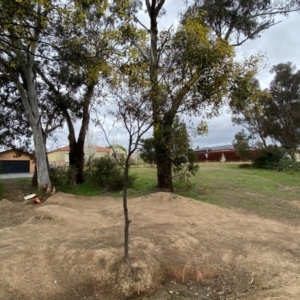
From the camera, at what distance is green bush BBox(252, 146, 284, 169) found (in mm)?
26672

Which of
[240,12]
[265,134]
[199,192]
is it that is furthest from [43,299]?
[265,134]

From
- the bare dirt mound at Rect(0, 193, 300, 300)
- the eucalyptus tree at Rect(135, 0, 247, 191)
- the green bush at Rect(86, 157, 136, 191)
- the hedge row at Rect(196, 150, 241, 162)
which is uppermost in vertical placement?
the eucalyptus tree at Rect(135, 0, 247, 191)

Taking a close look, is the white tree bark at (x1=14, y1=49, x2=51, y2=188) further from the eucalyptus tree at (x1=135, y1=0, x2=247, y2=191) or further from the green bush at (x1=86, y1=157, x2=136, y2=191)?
the eucalyptus tree at (x1=135, y1=0, x2=247, y2=191)

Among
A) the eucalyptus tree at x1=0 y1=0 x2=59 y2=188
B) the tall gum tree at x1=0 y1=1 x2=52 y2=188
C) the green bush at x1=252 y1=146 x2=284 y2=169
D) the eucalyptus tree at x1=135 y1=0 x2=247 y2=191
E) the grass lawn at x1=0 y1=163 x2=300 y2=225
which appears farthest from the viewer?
the green bush at x1=252 y1=146 x2=284 y2=169

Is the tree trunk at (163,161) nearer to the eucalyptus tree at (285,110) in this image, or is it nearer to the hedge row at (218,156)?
the eucalyptus tree at (285,110)

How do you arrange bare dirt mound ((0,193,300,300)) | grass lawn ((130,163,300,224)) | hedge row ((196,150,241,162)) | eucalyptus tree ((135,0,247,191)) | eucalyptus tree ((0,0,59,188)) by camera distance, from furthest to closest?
hedge row ((196,150,241,162)) < grass lawn ((130,163,300,224)) < eucalyptus tree ((0,0,59,188)) < eucalyptus tree ((135,0,247,191)) < bare dirt mound ((0,193,300,300))

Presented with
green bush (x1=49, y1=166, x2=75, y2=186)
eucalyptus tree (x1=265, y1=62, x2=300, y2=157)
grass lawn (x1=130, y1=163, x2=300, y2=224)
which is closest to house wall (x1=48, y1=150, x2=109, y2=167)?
green bush (x1=49, y1=166, x2=75, y2=186)

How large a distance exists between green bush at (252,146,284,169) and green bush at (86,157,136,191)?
1602 cm

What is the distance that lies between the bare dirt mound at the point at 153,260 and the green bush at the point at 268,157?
19661 millimetres

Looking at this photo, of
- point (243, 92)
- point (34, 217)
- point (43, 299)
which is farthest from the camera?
point (243, 92)

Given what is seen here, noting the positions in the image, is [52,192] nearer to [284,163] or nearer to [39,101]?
[39,101]

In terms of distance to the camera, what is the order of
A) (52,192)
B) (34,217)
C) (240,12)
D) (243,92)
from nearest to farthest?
(34,217) → (243,92) → (52,192) → (240,12)

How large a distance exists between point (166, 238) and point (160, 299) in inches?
66.8

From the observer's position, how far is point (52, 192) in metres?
13.0
